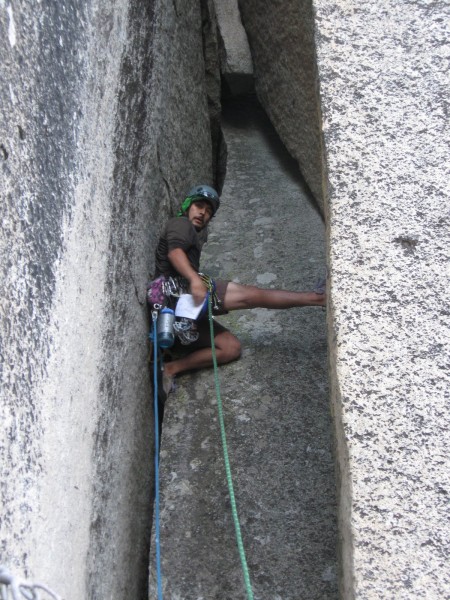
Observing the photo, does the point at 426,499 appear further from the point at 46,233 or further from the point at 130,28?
the point at 130,28

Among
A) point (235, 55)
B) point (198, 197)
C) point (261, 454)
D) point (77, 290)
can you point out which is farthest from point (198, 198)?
point (235, 55)

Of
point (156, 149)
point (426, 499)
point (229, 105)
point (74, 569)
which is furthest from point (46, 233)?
point (229, 105)

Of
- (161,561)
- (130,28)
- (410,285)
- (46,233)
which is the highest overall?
(130,28)

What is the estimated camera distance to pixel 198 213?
11.7ft

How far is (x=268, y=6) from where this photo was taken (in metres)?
4.14

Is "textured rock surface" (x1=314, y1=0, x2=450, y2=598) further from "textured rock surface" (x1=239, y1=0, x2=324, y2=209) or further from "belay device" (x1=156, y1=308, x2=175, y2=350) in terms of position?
"belay device" (x1=156, y1=308, x2=175, y2=350)

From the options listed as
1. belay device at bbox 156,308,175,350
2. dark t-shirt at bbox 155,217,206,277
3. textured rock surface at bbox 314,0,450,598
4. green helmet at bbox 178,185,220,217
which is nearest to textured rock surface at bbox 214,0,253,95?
green helmet at bbox 178,185,220,217

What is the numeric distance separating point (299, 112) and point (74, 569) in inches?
104

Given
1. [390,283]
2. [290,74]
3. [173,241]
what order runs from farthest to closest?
[290,74]
[173,241]
[390,283]

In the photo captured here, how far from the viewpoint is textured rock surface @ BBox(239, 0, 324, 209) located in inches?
141

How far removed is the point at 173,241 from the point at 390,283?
1437 millimetres

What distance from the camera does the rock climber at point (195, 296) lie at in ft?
10.3

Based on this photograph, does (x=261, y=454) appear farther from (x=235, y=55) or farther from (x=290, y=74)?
(x=235, y=55)

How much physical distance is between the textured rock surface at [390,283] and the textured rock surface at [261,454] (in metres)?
0.68
